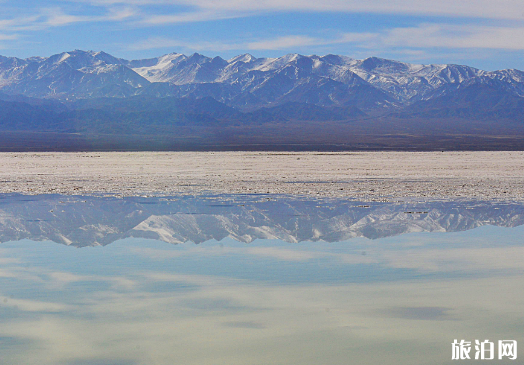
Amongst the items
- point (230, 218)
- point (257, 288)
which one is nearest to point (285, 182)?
point (230, 218)

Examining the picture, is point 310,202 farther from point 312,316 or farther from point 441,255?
point 312,316

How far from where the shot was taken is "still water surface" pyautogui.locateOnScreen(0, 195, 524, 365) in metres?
8.35

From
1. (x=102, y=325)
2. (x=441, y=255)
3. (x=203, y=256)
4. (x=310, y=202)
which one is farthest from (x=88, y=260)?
(x=310, y=202)

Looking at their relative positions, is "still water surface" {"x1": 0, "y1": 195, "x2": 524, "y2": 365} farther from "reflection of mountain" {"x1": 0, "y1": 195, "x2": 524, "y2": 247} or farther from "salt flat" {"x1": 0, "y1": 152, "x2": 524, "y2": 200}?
Answer: "salt flat" {"x1": 0, "y1": 152, "x2": 524, "y2": 200}

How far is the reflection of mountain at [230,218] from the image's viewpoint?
17.6 metres

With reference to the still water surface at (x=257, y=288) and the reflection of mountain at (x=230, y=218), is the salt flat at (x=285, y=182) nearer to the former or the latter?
the reflection of mountain at (x=230, y=218)

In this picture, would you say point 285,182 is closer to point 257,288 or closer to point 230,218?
point 230,218

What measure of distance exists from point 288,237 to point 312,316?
24.3 feet

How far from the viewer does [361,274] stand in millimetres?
12430

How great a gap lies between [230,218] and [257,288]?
9353 mm

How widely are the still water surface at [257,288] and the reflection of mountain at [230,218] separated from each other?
11 centimetres

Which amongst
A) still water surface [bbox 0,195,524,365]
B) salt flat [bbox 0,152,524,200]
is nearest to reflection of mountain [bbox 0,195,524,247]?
still water surface [bbox 0,195,524,365]

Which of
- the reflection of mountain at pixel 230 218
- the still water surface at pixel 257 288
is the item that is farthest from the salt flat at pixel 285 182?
the still water surface at pixel 257 288

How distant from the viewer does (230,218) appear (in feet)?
67.8
